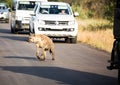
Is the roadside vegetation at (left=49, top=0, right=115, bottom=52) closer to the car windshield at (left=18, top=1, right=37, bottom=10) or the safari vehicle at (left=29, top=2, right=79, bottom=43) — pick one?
the safari vehicle at (left=29, top=2, right=79, bottom=43)

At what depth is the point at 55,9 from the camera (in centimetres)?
2522

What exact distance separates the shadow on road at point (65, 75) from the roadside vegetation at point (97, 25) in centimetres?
679

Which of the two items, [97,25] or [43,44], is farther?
[97,25]

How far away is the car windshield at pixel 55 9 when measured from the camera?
25078mm

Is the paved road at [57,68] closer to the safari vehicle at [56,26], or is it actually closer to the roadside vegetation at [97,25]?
the roadside vegetation at [97,25]

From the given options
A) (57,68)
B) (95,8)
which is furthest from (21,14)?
(57,68)

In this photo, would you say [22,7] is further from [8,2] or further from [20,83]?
[8,2]

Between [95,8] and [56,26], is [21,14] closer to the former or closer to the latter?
[56,26]

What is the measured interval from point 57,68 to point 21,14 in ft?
53.4

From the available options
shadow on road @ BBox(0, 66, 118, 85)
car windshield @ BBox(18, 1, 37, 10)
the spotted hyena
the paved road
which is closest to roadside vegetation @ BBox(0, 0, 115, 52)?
the paved road

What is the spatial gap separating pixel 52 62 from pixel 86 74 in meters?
2.72

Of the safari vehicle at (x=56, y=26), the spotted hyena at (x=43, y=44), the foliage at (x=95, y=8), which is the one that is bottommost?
the foliage at (x=95, y=8)

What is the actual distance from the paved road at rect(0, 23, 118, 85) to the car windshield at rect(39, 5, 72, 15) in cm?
477

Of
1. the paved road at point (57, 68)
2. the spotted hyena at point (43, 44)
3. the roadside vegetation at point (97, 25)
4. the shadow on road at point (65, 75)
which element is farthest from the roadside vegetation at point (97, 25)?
the shadow on road at point (65, 75)
